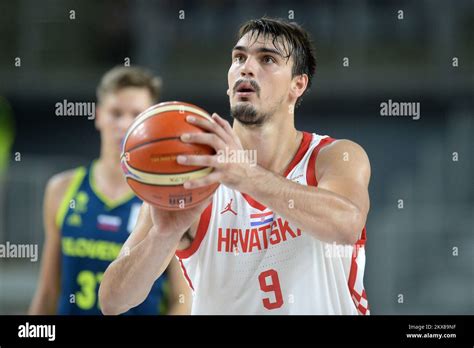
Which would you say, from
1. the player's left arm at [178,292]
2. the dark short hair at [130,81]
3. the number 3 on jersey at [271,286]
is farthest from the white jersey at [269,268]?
the dark short hair at [130,81]

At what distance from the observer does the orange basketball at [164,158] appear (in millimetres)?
2467

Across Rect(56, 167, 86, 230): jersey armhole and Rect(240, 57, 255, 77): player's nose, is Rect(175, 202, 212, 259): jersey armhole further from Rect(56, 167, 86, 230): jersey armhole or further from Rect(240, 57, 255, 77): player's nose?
Rect(56, 167, 86, 230): jersey armhole

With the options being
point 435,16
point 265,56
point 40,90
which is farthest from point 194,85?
point 265,56

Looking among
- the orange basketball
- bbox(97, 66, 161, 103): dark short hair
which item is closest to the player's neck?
the orange basketball

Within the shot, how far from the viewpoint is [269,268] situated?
10.1 feet

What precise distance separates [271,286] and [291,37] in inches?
43.8

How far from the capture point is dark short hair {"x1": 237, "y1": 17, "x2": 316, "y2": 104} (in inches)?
129

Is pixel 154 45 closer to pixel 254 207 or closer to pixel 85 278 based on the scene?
pixel 85 278

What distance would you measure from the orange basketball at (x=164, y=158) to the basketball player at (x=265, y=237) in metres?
0.23

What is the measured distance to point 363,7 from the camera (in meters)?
9.97

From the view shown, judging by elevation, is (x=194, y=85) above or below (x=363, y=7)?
below

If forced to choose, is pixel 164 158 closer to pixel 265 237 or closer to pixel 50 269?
pixel 265 237

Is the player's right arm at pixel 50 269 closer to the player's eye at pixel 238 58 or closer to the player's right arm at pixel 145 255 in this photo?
the player's right arm at pixel 145 255

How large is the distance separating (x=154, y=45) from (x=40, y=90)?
5.88ft
